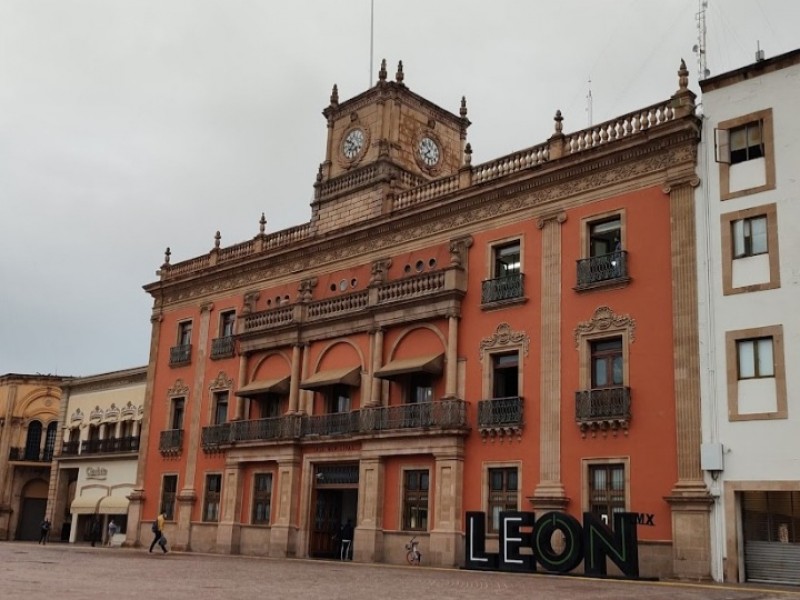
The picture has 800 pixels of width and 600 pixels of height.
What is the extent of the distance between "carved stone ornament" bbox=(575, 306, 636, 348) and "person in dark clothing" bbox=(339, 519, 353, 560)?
34.1 feet

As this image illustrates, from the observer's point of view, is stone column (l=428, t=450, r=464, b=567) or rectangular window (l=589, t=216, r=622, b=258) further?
stone column (l=428, t=450, r=464, b=567)

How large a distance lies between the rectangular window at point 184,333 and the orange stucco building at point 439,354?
7 centimetres

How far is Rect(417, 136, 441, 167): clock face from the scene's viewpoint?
34.4 m

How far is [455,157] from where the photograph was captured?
35.9 m

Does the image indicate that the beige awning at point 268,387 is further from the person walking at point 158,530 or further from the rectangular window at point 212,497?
the person walking at point 158,530

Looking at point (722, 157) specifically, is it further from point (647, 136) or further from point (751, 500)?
point (751, 500)

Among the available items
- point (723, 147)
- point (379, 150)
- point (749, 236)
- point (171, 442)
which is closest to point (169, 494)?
point (171, 442)

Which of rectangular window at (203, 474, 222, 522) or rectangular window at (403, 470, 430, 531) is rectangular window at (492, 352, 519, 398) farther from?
rectangular window at (203, 474, 222, 522)

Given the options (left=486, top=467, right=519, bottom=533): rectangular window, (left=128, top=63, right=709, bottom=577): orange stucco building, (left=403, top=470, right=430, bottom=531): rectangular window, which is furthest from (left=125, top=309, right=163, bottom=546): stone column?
(left=486, top=467, right=519, bottom=533): rectangular window

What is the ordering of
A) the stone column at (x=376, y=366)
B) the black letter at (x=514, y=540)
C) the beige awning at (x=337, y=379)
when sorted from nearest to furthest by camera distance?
the black letter at (x=514, y=540)
the stone column at (x=376, y=366)
the beige awning at (x=337, y=379)

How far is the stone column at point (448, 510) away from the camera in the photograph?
26109 mm

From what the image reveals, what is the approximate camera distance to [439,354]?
2836cm

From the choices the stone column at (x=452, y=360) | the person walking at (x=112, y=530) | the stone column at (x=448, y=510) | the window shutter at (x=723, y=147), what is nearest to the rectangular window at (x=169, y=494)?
the person walking at (x=112, y=530)

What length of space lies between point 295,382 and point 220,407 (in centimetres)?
514
